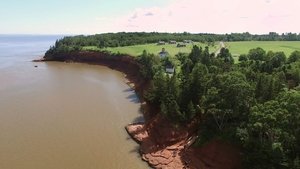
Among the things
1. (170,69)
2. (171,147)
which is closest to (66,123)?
(171,147)

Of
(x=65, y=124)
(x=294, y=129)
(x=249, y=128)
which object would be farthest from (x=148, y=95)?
(x=294, y=129)

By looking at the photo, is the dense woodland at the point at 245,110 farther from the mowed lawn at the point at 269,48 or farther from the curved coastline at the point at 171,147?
the mowed lawn at the point at 269,48

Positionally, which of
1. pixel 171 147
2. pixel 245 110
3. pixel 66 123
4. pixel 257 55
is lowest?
pixel 66 123

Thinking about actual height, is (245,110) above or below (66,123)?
above

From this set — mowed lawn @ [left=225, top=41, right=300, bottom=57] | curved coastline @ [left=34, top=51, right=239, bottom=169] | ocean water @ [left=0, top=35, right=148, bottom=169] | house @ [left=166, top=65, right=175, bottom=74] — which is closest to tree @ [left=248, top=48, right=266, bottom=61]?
mowed lawn @ [left=225, top=41, right=300, bottom=57]

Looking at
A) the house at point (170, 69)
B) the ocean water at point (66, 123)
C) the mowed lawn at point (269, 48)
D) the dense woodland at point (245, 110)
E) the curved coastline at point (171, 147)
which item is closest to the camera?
the dense woodland at point (245, 110)

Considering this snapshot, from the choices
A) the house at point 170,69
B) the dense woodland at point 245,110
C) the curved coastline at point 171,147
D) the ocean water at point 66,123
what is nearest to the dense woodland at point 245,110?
the dense woodland at point 245,110

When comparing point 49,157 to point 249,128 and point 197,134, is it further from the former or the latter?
point 249,128

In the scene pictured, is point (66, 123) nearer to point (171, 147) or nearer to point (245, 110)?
point (171, 147)

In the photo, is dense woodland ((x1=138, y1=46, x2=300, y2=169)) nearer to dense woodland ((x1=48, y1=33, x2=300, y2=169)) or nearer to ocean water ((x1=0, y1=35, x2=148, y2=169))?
dense woodland ((x1=48, y1=33, x2=300, y2=169))
